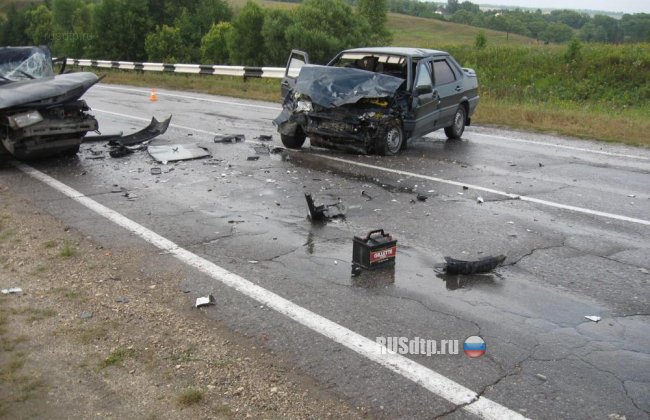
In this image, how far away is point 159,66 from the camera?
96.1 feet

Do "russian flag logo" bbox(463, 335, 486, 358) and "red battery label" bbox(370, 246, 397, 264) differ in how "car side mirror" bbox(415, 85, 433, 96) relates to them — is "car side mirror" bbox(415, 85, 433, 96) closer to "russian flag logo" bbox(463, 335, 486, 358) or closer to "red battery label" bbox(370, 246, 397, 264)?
"red battery label" bbox(370, 246, 397, 264)

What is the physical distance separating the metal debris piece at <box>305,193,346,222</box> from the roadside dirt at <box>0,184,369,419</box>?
6.98ft

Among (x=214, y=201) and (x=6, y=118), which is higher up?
(x=6, y=118)

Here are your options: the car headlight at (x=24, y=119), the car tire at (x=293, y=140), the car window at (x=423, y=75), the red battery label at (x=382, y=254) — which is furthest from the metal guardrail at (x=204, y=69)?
the red battery label at (x=382, y=254)

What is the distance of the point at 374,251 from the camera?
5.63 meters

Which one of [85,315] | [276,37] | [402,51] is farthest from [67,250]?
[276,37]

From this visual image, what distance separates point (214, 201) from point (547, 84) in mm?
25810

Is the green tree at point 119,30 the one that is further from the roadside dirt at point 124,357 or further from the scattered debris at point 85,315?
Answer: the scattered debris at point 85,315

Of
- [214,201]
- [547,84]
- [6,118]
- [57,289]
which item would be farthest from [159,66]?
[57,289]

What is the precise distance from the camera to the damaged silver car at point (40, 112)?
9.26m

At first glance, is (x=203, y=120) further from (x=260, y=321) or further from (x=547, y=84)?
(x=547, y=84)

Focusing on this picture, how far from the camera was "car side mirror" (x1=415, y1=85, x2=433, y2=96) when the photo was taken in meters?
11.0

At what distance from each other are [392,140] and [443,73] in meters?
2.27

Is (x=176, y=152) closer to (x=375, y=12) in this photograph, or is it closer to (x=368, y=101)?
(x=368, y=101)
